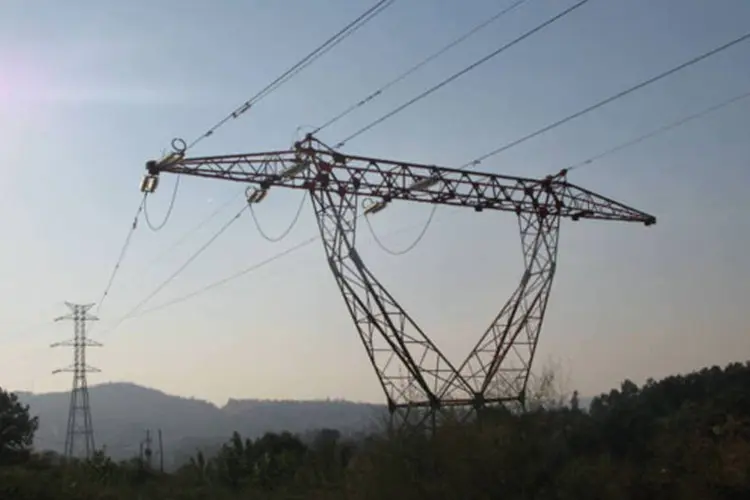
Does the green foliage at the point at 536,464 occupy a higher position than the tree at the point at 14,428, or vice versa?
the tree at the point at 14,428

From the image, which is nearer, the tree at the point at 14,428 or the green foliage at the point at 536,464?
the green foliage at the point at 536,464

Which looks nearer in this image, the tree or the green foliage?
the green foliage

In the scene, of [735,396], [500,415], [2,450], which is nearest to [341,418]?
[2,450]

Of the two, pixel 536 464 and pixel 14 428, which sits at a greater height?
pixel 14 428

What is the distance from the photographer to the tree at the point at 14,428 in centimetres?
5909

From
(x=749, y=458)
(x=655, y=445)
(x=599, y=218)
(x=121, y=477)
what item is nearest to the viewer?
(x=749, y=458)

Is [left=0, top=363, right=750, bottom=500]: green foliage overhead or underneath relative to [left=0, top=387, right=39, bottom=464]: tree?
underneath

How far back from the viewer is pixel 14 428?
201 ft

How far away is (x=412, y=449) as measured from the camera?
997 inches

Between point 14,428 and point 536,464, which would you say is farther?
point 14,428

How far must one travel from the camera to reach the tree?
59.1 m

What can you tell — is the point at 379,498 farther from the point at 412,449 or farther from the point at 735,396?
the point at 735,396

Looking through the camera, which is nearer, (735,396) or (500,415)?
(500,415)

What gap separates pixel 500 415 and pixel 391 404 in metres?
5.26
